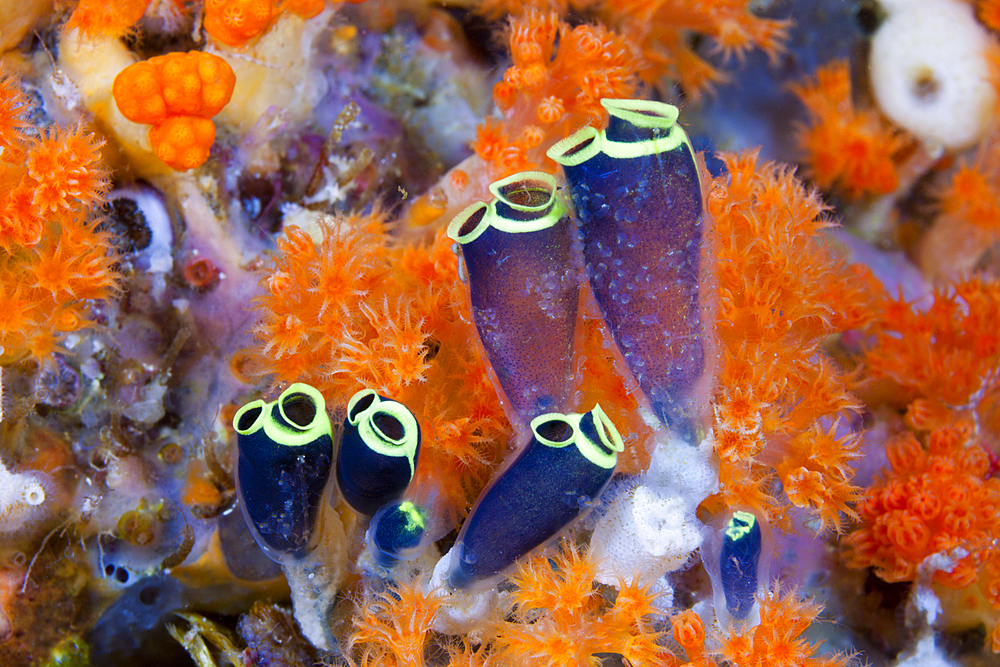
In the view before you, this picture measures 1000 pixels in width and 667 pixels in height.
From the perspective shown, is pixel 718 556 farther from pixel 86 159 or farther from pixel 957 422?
pixel 86 159

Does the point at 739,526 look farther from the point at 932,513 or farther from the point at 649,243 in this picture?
the point at 932,513

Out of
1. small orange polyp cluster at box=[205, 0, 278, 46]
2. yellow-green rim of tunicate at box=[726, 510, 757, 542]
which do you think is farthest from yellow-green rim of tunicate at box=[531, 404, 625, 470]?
small orange polyp cluster at box=[205, 0, 278, 46]

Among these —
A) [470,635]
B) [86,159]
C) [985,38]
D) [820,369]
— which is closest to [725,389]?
[820,369]

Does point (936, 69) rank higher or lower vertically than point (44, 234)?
lower

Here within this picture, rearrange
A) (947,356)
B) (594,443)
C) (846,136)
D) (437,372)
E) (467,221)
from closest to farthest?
(594,443) < (467,221) < (437,372) < (947,356) < (846,136)

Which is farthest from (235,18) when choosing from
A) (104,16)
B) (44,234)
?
(44,234)

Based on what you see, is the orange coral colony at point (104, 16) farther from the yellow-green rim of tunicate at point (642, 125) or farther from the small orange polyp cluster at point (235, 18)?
the yellow-green rim of tunicate at point (642, 125)
